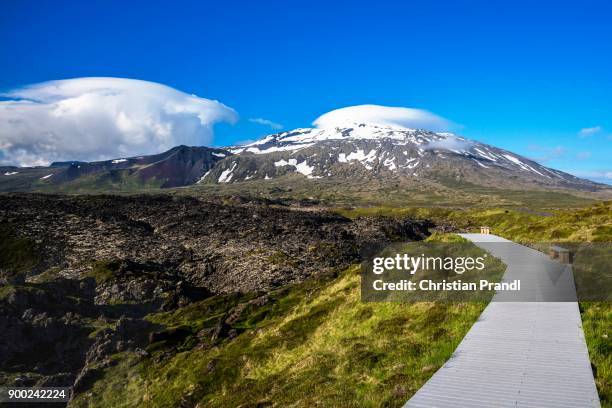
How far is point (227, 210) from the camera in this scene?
15188 centimetres

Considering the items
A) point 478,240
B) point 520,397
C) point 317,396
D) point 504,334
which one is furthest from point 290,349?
point 478,240

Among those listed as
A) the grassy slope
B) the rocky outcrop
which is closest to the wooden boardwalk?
the grassy slope

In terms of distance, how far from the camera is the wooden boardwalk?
12906mm

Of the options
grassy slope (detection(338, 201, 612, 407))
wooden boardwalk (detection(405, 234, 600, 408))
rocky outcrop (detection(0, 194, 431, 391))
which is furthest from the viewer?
rocky outcrop (detection(0, 194, 431, 391))

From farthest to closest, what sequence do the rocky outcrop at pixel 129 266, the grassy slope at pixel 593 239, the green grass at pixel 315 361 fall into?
1. the rocky outcrop at pixel 129 266
2. the green grass at pixel 315 361
3. the grassy slope at pixel 593 239

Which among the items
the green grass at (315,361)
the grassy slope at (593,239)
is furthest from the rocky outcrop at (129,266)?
the grassy slope at (593,239)

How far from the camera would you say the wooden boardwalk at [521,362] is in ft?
42.3

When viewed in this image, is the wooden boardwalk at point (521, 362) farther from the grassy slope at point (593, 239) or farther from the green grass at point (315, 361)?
A: the green grass at point (315, 361)

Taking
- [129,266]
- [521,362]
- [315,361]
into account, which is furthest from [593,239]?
[129,266]

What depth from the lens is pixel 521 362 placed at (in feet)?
50.9

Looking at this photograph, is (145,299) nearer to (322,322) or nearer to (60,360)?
(60,360)

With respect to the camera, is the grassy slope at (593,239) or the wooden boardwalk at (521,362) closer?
the wooden boardwalk at (521,362)

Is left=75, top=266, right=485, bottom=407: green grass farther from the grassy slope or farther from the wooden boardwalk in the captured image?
the grassy slope

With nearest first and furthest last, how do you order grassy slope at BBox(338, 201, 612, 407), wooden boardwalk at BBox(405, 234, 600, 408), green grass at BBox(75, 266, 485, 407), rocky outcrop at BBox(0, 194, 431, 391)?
wooden boardwalk at BBox(405, 234, 600, 408), grassy slope at BBox(338, 201, 612, 407), green grass at BBox(75, 266, 485, 407), rocky outcrop at BBox(0, 194, 431, 391)
